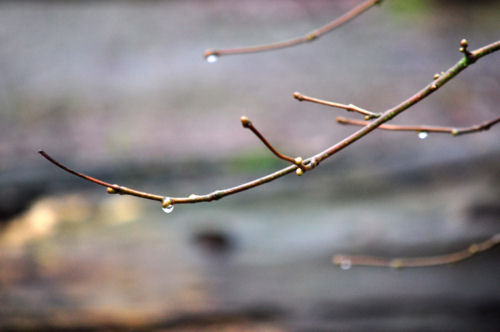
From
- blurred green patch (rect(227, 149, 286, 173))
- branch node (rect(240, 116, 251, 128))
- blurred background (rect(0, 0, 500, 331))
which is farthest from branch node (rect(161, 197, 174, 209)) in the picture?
blurred green patch (rect(227, 149, 286, 173))

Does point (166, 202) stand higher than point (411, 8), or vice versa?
point (411, 8)

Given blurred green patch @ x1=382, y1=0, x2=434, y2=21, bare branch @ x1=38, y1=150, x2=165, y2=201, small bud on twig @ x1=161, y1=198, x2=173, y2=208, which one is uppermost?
blurred green patch @ x1=382, y1=0, x2=434, y2=21

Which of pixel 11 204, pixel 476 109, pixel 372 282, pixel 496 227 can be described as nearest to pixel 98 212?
pixel 11 204

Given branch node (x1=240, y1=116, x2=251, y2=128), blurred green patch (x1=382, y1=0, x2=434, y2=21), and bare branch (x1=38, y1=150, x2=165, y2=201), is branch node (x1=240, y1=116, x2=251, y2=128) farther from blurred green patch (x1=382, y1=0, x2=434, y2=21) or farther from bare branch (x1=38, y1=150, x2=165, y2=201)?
blurred green patch (x1=382, y1=0, x2=434, y2=21)

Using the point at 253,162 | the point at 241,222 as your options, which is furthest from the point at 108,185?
the point at 253,162

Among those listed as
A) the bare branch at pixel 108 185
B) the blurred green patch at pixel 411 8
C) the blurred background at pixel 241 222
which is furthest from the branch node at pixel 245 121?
the blurred green patch at pixel 411 8

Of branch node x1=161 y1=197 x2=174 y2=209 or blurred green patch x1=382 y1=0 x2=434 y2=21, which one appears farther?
blurred green patch x1=382 y1=0 x2=434 y2=21

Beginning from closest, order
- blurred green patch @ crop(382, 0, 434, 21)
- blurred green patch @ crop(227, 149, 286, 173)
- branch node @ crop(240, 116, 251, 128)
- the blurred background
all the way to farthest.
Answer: branch node @ crop(240, 116, 251, 128)
the blurred background
blurred green patch @ crop(227, 149, 286, 173)
blurred green patch @ crop(382, 0, 434, 21)

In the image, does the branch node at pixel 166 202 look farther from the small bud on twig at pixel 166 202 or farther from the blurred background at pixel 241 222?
the blurred background at pixel 241 222

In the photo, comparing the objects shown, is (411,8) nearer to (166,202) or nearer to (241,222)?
(241,222)

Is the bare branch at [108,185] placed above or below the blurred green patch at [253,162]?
below

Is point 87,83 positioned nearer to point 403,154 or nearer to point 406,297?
point 403,154
